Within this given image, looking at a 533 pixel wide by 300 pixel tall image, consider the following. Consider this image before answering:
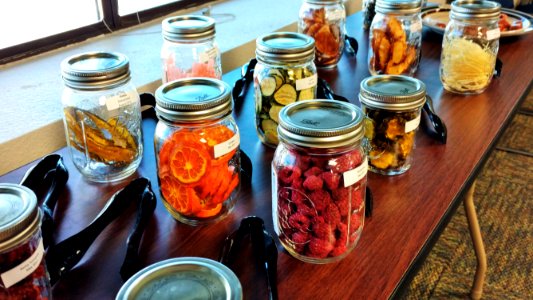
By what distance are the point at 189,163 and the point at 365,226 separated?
0.86 ft

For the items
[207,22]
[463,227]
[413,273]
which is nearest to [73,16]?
[207,22]

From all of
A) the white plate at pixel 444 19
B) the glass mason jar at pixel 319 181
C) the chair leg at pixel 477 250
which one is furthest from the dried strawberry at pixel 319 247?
the white plate at pixel 444 19

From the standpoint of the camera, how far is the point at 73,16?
1.56 meters

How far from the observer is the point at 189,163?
707 millimetres

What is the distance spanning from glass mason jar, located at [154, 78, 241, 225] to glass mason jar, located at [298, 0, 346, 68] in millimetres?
546

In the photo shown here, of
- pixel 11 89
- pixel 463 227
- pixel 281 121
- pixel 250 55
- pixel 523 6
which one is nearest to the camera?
pixel 281 121

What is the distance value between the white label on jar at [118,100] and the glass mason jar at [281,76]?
226 millimetres

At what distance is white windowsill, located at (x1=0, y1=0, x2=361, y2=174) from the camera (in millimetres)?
1009

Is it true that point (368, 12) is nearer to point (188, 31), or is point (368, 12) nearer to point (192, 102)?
point (188, 31)

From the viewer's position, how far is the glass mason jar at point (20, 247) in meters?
0.51

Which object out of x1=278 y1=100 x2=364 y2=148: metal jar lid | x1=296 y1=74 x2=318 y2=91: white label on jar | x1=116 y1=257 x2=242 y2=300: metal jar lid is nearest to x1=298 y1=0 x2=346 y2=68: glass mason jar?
x1=296 y1=74 x2=318 y2=91: white label on jar

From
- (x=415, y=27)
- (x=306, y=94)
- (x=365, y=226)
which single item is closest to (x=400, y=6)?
(x=415, y=27)

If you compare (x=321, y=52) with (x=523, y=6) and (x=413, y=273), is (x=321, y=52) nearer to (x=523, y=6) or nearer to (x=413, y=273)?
(x=413, y=273)

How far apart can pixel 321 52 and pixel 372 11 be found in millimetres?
403
